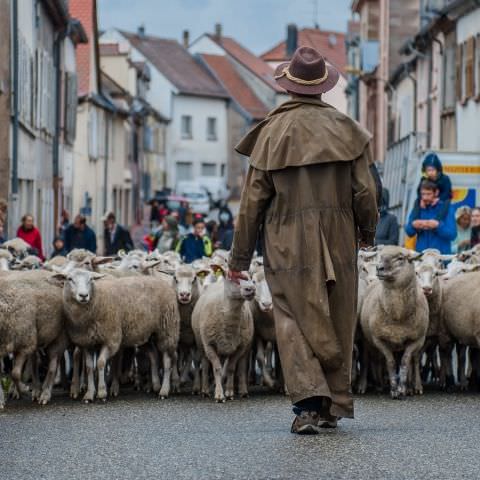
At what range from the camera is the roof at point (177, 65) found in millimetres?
97375

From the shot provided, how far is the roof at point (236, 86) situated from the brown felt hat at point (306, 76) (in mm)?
90684

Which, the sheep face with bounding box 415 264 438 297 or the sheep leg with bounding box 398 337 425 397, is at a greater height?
the sheep face with bounding box 415 264 438 297

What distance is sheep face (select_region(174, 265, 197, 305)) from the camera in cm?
1553

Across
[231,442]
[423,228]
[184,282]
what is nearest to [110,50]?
[423,228]

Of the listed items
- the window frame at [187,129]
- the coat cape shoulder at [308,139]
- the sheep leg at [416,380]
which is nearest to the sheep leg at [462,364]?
the sheep leg at [416,380]

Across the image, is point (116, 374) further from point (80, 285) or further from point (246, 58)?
point (246, 58)

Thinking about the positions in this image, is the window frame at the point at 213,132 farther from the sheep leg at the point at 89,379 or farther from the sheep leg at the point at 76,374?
the sheep leg at the point at 89,379

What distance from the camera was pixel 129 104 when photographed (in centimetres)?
7531

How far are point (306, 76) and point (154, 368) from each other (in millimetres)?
5058

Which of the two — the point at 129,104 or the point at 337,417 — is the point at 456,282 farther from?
the point at 129,104

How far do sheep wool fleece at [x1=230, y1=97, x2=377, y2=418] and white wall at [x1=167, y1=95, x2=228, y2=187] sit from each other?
289 feet

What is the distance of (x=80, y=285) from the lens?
14.1 meters

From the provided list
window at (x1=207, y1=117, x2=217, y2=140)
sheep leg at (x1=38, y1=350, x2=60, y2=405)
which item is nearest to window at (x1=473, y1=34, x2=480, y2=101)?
sheep leg at (x1=38, y1=350, x2=60, y2=405)

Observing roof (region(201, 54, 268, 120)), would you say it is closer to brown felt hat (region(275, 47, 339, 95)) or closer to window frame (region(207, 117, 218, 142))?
window frame (region(207, 117, 218, 142))
